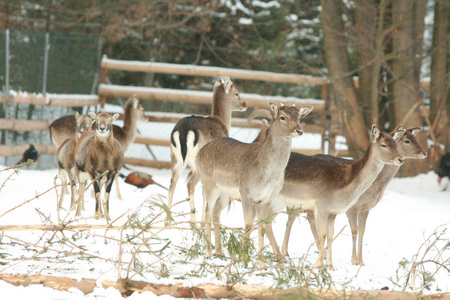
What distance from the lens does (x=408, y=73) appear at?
12461 mm

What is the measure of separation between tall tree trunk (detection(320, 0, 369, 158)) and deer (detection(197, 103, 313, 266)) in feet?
22.5

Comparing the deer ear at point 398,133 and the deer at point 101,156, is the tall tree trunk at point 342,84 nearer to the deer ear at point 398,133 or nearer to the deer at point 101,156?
the deer ear at point 398,133

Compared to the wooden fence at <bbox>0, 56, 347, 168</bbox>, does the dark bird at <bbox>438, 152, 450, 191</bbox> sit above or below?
below

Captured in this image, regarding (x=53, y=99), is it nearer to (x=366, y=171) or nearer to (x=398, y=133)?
(x=398, y=133)

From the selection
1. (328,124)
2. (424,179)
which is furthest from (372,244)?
(328,124)

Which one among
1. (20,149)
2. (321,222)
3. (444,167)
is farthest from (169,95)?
(321,222)

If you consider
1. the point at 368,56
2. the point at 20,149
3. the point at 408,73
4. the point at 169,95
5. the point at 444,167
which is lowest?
the point at 20,149

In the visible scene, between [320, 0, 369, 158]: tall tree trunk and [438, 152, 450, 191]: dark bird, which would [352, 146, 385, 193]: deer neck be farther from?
[320, 0, 369, 158]: tall tree trunk

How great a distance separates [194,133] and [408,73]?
6138 mm

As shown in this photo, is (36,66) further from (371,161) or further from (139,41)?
(371,161)

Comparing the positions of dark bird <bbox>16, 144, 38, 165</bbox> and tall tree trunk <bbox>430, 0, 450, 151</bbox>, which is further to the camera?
tall tree trunk <bbox>430, 0, 450, 151</bbox>

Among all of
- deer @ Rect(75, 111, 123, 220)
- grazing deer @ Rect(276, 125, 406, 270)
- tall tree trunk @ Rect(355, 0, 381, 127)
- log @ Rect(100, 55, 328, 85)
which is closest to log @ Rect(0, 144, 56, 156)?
log @ Rect(100, 55, 328, 85)

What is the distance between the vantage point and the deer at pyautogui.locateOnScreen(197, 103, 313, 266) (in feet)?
18.5

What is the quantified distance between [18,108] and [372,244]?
316 inches
